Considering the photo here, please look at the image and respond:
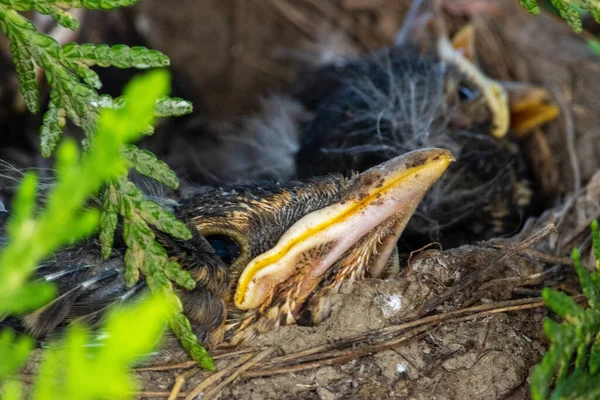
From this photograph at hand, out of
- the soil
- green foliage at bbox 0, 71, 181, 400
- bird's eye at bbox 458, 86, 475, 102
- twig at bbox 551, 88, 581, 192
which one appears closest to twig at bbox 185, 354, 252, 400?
the soil

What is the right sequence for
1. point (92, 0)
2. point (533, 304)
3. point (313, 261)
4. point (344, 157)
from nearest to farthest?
point (92, 0) → point (313, 261) → point (533, 304) → point (344, 157)

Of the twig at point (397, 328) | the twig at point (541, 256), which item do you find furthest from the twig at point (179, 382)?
the twig at point (541, 256)

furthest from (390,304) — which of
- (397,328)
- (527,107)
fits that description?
(527,107)

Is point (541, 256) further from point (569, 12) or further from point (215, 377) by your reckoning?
point (215, 377)

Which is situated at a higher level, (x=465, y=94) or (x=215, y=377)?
(x=465, y=94)

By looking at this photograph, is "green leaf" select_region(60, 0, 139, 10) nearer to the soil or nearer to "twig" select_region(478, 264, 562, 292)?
the soil

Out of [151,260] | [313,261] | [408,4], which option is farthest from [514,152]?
[151,260]

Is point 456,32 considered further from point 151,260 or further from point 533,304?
point 151,260
